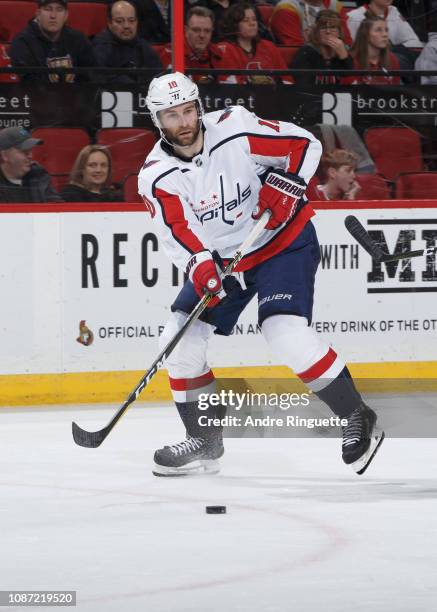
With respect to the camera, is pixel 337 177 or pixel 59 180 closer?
pixel 59 180

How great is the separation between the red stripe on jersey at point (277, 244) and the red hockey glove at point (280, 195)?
71mm

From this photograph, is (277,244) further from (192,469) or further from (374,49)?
(374,49)

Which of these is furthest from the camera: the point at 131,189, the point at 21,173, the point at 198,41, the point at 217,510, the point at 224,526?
the point at 198,41

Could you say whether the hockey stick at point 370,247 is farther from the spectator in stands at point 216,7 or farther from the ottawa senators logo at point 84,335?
the spectator in stands at point 216,7

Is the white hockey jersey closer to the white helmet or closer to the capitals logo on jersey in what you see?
the capitals logo on jersey

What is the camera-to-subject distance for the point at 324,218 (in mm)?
5797

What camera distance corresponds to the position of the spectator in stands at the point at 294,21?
5973 mm

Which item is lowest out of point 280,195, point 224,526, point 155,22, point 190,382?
point 224,526

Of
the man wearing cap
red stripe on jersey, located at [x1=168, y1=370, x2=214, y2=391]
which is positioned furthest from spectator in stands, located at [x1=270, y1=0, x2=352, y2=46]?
red stripe on jersey, located at [x1=168, y1=370, x2=214, y2=391]

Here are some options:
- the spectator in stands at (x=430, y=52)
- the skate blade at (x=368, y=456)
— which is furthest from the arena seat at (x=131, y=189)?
the skate blade at (x=368, y=456)

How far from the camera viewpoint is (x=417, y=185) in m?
5.92

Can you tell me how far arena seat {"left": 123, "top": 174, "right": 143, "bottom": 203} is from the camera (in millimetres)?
5656

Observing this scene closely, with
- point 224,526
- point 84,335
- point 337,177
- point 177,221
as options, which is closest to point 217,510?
point 224,526

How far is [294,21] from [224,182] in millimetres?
2097
